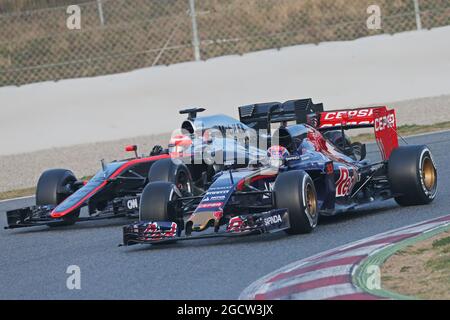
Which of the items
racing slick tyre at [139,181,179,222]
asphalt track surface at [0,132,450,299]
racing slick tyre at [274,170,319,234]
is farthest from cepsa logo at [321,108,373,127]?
racing slick tyre at [139,181,179,222]

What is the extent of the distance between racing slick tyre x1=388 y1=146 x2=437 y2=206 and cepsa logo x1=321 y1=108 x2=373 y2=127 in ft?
2.05

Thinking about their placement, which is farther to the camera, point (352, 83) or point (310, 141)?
point (352, 83)

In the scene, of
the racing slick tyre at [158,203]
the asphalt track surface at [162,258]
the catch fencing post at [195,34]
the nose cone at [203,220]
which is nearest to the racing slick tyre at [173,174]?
the asphalt track surface at [162,258]

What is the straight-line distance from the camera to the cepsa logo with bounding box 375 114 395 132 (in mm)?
11948

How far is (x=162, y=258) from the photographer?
32.1ft

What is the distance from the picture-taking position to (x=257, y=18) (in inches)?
829

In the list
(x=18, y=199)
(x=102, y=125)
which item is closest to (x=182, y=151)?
(x=18, y=199)

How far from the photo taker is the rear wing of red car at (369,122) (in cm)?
1198

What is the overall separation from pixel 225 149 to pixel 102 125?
24.0ft

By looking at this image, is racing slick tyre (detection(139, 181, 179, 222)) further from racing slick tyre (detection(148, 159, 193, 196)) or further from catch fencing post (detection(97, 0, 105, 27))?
catch fencing post (detection(97, 0, 105, 27))

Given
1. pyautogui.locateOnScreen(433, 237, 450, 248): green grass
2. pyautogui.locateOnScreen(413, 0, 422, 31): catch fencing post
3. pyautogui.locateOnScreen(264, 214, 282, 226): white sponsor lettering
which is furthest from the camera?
pyautogui.locateOnScreen(413, 0, 422, 31): catch fencing post

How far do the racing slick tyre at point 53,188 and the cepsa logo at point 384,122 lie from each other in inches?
148

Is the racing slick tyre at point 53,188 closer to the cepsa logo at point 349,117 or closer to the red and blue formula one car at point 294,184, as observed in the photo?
the red and blue formula one car at point 294,184

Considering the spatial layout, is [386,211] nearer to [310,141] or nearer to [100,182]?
[310,141]
